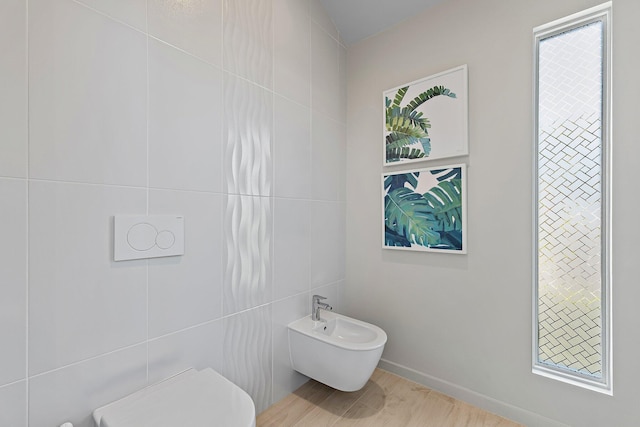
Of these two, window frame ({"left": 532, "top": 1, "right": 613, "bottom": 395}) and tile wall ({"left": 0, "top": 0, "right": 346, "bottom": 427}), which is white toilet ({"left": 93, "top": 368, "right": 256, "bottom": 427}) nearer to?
tile wall ({"left": 0, "top": 0, "right": 346, "bottom": 427})

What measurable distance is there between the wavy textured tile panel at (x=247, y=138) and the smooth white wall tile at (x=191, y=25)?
0.16 meters

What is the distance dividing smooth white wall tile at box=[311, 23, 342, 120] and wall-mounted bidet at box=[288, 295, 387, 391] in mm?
1352

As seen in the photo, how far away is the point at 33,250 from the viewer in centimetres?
94

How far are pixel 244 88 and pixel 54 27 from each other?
0.77 m

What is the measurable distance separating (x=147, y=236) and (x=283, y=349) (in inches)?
42.0

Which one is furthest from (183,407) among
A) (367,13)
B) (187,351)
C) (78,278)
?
(367,13)

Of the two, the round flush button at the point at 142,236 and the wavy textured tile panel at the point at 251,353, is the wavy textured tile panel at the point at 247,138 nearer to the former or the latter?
the round flush button at the point at 142,236

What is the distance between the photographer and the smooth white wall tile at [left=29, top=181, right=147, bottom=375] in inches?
37.3

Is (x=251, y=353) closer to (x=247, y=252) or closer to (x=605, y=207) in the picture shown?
(x=247, y=252)

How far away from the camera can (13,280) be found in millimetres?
901

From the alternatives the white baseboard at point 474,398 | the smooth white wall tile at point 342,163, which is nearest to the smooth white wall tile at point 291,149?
the smooth white wall tile at point 342,163

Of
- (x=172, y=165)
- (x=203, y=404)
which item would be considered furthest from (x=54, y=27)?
(x=203, y=404)

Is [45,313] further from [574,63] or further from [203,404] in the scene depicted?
[574,63]

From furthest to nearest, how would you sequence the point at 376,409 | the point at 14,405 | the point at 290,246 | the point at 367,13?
1. the point at 367,13
2. the point at 290,246
3. the point at 376,409
4. the point at 14,405
